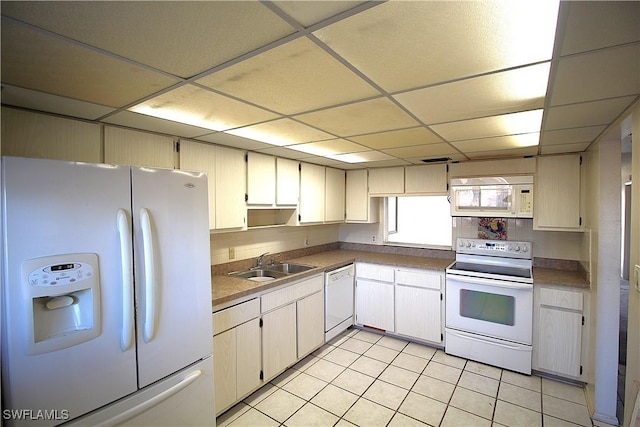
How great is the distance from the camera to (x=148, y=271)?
153 centimetres

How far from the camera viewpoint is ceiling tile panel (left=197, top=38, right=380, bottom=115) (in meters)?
1.14

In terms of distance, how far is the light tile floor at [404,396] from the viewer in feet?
7.46

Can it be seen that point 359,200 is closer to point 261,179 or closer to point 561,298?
point 261,179

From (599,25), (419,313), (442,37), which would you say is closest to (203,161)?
(442,37)

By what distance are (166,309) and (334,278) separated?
2075 millimetres

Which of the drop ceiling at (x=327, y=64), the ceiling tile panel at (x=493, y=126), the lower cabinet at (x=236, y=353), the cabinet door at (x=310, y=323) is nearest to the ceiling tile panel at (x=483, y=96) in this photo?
the drop ceiling at (x=327, y=64)

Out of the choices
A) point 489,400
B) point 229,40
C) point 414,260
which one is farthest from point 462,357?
point 229,40

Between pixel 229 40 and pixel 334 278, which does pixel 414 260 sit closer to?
pixel 334 278

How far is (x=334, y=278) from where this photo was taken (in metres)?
3.46

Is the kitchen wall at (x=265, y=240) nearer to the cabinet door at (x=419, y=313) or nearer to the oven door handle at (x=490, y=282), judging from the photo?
the cabinet door at (x=419, y=313)

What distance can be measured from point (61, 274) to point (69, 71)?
2.71 ft

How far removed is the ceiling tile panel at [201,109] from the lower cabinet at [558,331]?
2.88 meters

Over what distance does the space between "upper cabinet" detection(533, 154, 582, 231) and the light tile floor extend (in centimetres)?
145

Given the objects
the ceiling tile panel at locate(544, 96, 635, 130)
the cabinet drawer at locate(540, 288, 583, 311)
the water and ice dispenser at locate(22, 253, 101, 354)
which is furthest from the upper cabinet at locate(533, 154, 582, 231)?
the water and ice dispenser at locate(22, 253, 101, 354)
